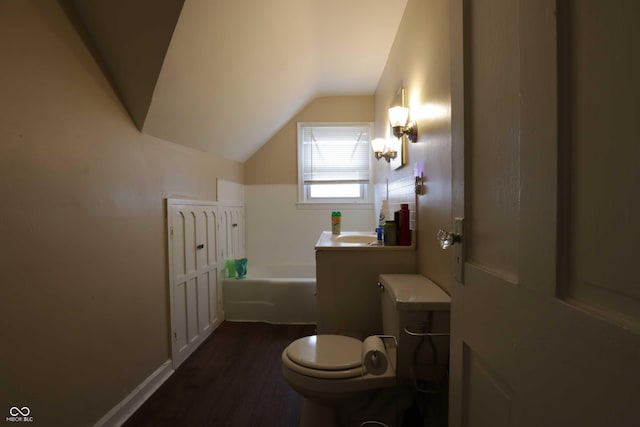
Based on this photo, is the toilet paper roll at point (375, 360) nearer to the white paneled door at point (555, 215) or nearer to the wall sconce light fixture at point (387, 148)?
the white paneled door at point (555, 215)

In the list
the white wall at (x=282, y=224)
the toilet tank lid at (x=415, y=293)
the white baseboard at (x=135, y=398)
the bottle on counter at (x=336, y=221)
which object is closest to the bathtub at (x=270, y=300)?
the bottle on counter at (x=336, y=221)

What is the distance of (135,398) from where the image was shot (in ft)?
5.39

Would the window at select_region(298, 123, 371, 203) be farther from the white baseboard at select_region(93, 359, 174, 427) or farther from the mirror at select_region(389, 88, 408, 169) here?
the white baseboard at select_region(93, 359, 174, 427)

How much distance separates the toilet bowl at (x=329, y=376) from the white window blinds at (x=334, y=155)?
8.31ft

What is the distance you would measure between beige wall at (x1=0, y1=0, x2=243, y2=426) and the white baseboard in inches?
1.5

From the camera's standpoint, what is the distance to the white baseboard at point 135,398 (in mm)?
1468

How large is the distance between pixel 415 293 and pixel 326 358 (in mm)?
480

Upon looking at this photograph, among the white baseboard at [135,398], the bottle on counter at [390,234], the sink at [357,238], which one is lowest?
the white baseboard at [135,398]

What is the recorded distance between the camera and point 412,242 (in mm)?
1668

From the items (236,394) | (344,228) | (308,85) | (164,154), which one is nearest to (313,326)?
(236,394)

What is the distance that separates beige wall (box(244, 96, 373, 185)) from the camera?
360cm

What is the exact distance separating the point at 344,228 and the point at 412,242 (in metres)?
2.02

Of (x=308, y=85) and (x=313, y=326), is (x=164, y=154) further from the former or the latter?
(x=313, y=326)

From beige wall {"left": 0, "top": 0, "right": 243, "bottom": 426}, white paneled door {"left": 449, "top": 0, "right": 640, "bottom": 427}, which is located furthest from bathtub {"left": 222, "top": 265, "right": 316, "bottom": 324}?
white paneled door {"left": 449, "top": 0, "right": 640, "bottom": 427}
